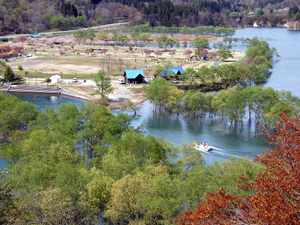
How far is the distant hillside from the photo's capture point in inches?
2574

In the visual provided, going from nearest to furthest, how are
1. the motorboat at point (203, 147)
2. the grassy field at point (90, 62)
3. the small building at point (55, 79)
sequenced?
the motorboat at point (203, 147)
the small building at point (55, 79)
the grassy field at point (90, 62)

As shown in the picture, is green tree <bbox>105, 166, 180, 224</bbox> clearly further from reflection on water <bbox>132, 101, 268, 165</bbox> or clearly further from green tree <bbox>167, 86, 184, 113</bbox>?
green tree <bbox>167, 86, 184, 113</bbox>

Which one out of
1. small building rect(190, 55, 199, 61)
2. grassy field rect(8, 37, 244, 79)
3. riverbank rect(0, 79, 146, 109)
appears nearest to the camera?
riverbank rect(0, 79, 146, 109)

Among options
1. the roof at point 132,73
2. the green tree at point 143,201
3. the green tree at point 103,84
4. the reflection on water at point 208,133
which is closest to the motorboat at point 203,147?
the reflection on water at point 208,133

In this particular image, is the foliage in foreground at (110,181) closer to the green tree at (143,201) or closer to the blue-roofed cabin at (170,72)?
the green tree at (143,201)

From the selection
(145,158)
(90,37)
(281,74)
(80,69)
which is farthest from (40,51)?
(145,158)

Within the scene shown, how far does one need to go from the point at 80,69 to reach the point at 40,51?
14307 mm

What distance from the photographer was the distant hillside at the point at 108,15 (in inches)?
2574

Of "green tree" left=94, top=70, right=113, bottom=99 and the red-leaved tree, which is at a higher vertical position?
the red-leaved tree

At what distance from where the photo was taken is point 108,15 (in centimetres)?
8238

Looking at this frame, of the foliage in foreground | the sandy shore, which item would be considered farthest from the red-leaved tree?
the sandy shore

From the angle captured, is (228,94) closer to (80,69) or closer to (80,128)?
(80,128)

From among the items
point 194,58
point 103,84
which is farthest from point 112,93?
point 194,58

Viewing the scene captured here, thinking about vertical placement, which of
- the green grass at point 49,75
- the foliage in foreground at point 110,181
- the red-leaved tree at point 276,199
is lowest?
the green grass at point 49,75
